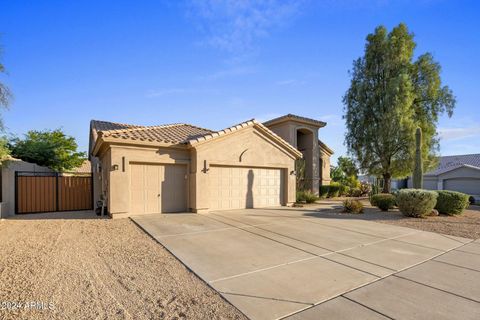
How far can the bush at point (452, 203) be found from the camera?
12.7 meters

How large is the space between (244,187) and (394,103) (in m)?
15.5

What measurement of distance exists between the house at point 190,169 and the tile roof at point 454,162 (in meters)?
27.0

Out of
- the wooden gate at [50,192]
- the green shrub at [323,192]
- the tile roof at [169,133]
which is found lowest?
the green shrub at [323,192]

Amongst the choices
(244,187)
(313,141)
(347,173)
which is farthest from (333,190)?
(244,187)

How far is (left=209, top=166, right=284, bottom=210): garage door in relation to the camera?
44.1 feet

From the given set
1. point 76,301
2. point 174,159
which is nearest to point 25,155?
point 174,159

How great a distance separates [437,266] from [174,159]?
1041cm

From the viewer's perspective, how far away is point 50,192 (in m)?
13.6

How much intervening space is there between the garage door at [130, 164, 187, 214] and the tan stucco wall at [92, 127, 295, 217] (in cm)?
30

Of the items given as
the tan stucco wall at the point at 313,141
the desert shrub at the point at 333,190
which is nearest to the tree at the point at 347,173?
the desert shrub at the point at 333,190

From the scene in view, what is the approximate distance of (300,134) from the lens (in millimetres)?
25219

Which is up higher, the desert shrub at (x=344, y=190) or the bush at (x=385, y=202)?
the bush at (x=385, y=202)

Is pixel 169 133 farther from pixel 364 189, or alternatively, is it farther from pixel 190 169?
pixel 364 189

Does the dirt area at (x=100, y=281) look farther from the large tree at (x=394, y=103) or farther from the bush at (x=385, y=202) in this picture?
the large tree at (x=394, y=103)
